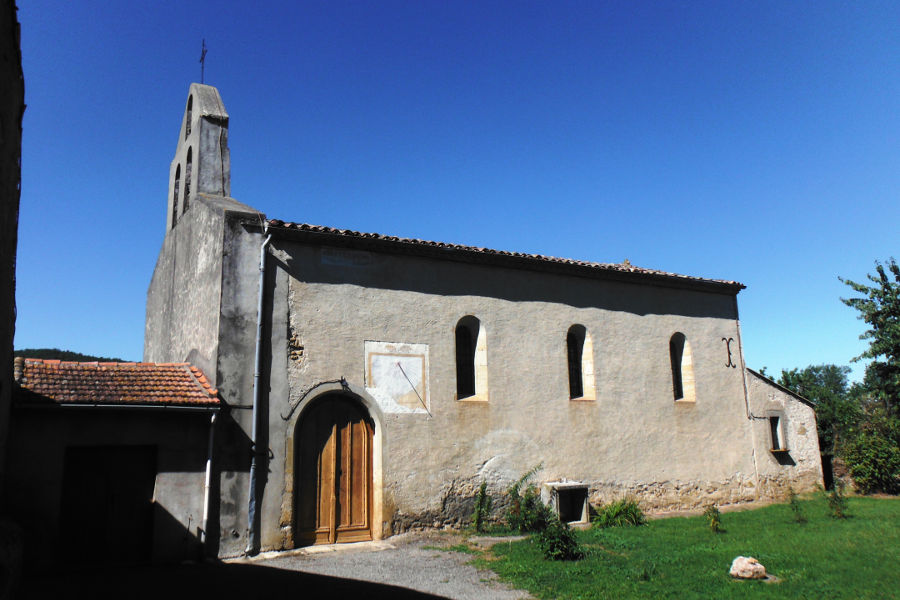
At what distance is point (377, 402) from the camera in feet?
38.4

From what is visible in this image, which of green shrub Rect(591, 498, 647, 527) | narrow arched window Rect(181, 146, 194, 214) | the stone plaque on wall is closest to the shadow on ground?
the stone plaque on wall

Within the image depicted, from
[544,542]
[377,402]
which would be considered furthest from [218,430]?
[544,542]

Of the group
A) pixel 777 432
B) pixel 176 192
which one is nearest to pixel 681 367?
pixel 777 432

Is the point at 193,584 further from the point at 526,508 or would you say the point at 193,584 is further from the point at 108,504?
the point at 526,508

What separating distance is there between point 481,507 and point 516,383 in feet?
8.82

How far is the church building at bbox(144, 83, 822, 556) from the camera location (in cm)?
1082

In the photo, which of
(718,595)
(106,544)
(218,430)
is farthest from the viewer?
(218,430)

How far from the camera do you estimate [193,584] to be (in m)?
8.37

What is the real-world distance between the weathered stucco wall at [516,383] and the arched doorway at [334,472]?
0.99 feet

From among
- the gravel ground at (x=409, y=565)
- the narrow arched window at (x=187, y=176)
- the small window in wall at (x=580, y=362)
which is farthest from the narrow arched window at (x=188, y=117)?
the small window in wall at (x=580, y=362)

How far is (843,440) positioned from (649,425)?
28.0ft

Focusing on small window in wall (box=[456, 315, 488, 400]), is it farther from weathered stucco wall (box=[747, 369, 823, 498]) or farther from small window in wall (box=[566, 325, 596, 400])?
→ weathered stucco wall (box=[747, 369, 823, 498])

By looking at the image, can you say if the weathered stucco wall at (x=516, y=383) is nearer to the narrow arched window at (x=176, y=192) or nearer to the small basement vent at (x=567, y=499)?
the small basement vent at (x=567, y=499)

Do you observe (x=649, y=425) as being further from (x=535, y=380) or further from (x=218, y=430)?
(x=218, y=430)
